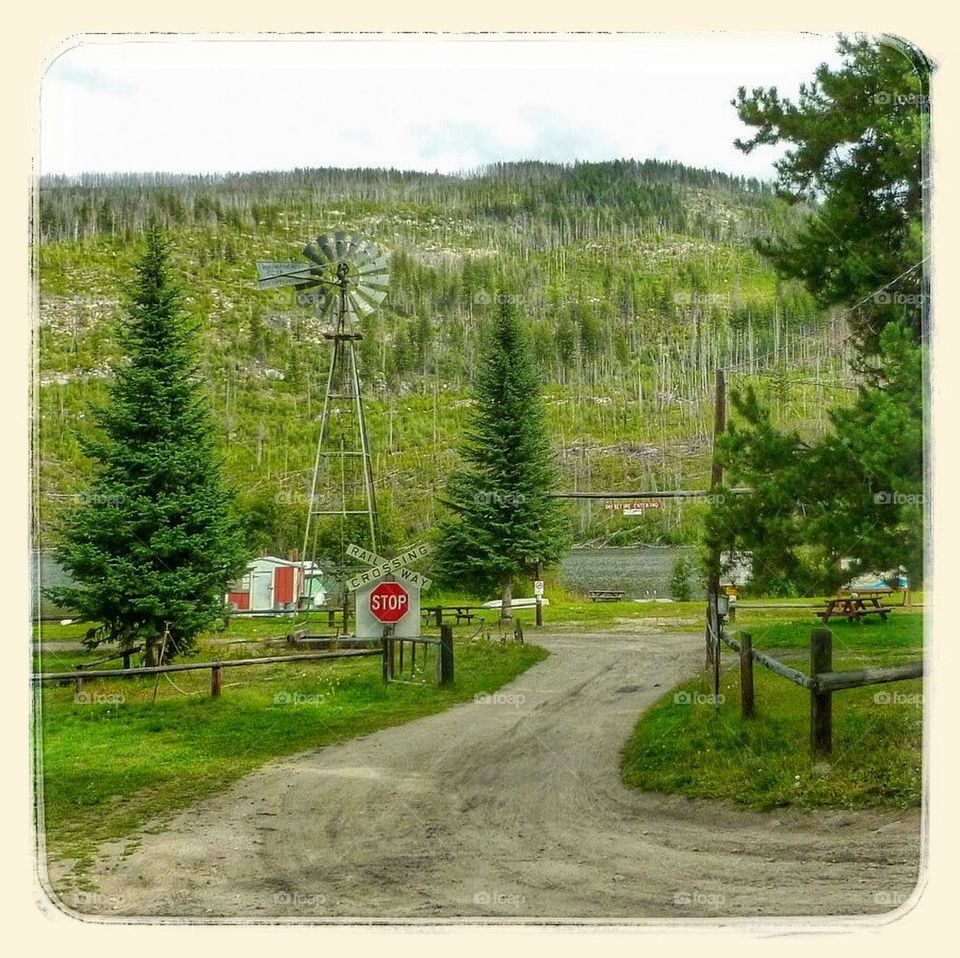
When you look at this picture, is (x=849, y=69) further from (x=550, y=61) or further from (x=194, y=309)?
(x=194, y=309)

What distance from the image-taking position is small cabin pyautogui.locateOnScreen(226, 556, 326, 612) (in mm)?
5336

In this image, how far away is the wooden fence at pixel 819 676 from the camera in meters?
5.30

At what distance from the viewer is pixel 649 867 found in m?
5.14

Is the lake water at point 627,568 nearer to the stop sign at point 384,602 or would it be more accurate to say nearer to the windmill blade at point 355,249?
the stop sign at point 384,602

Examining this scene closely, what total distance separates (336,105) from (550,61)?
894mm

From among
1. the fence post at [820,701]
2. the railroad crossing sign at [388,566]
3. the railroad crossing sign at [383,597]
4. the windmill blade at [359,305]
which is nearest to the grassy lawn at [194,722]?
the railroad crossing sign at [383,597]

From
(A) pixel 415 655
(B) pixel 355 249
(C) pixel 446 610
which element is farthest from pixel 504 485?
(B) pixel 355 249

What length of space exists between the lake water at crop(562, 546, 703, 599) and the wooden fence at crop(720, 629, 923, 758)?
349mm

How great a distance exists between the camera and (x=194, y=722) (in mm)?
5355

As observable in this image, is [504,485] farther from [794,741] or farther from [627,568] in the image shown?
[794,741]

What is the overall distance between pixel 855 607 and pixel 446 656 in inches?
66.2

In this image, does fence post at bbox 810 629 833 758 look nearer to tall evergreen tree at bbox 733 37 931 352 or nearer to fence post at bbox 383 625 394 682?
tall evergreen tree at bbox 733 37 931 352

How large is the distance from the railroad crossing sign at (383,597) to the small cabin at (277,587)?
154 mm

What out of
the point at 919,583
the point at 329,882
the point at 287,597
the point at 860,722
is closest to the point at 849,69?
the point at 919,583
